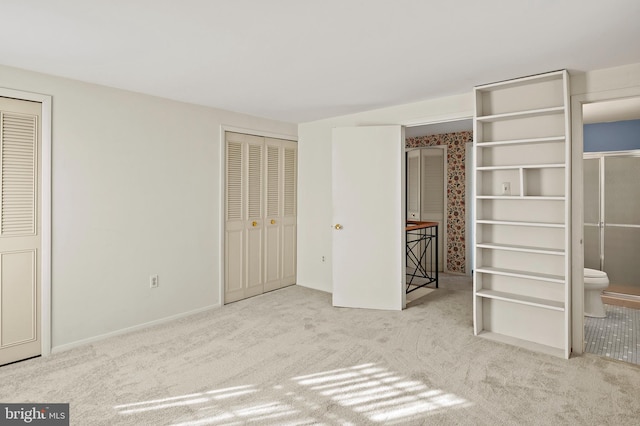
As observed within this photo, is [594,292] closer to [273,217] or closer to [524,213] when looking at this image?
[524,213]

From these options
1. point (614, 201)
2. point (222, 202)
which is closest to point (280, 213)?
point (222, 202)

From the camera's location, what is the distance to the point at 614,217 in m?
4.73

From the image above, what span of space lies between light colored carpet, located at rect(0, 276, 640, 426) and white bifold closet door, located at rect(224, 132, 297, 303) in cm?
100

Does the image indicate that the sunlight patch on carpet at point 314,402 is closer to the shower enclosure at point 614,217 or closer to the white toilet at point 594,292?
the white toilet at point 594,292

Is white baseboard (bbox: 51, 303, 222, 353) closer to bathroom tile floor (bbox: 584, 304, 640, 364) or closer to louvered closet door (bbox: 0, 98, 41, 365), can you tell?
louvered closet door (bbox: 0, 98, 41, 365)

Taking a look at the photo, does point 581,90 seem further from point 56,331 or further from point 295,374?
point 56,331

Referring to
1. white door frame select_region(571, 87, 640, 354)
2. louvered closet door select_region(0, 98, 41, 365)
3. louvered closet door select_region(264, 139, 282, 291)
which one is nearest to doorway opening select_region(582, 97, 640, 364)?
white door frame select_region(571, 87, 640, 354)

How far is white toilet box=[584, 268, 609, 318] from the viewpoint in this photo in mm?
3826

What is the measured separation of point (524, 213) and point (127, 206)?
369cm

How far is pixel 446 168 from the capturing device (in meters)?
5.91

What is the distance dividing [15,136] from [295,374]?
285 cm

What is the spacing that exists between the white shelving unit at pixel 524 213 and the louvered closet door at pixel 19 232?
149 inches

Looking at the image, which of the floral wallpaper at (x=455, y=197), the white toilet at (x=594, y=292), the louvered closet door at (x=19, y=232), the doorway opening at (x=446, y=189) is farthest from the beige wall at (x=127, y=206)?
the white toilet at (x=594, y=292)

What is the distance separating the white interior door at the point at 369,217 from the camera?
4062 mm
